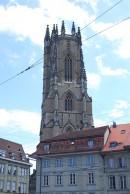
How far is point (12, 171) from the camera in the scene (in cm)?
6788

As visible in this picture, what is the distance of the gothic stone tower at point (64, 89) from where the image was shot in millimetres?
91500

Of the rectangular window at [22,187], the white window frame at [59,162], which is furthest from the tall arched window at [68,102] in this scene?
the white window frame at [59,162]

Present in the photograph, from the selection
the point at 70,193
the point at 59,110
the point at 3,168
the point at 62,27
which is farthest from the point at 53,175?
the point at 62,27

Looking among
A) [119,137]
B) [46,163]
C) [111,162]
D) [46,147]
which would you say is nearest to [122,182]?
[111,162]

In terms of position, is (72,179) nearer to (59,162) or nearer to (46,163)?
(59,162)

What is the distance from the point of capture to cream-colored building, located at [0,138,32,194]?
65.2 m

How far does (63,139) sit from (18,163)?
Answer: 20703 mm

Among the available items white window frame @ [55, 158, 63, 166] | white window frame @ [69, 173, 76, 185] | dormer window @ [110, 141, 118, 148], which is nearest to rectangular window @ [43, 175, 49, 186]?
white window frame @ [55, 158, 63, 166]

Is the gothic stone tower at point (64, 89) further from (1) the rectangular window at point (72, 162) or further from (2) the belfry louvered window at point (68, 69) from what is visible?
(1) the rectangular window at point (72, 162)

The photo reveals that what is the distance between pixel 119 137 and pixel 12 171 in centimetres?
2656

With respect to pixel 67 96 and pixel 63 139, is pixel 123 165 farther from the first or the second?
pixel 67 96

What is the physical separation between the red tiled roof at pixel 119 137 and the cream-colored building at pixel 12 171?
19.4 m

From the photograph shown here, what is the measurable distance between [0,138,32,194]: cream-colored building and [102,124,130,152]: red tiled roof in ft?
63.7

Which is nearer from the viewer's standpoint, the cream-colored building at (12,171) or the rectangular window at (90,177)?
the rectangular window at (90,177)
